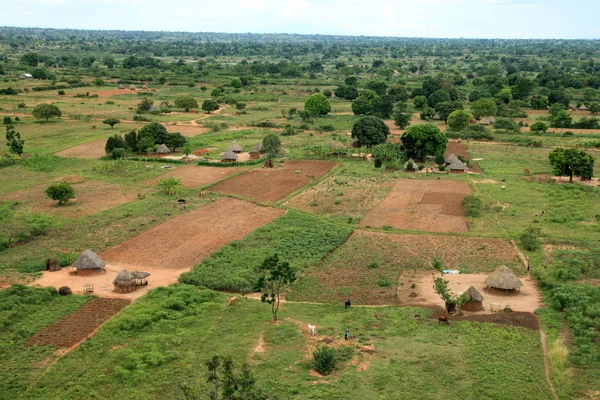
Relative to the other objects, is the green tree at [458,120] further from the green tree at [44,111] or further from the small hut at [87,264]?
the small hut at [87,264]

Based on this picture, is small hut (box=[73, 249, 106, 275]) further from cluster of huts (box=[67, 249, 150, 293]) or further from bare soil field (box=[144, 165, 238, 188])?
bare soil field (box=[144, 165, 238, 188])

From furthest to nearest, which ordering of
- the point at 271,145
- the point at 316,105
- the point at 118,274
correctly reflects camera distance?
the point at 316,105 < the point at 271,145 < the point at 118,274

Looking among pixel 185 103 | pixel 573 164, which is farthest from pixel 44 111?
pixel 573 164

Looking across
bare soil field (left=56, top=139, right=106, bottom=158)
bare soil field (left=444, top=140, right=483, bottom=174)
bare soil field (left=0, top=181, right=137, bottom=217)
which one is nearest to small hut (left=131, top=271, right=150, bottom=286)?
bare soil field (left=0, top=181, right=137, bottom=217)

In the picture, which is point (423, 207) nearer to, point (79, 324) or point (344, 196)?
point (344, 196)

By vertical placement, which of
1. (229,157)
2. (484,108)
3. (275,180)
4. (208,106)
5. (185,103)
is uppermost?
(484,108)

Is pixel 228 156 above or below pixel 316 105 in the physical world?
below
